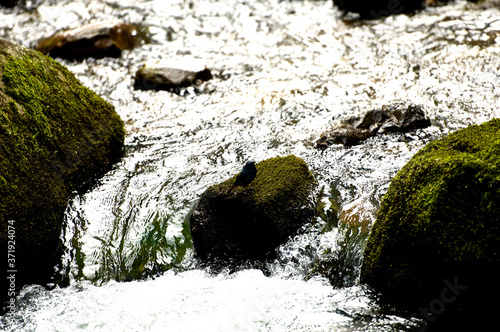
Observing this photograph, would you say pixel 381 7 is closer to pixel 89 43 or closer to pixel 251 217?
pixel 89 43

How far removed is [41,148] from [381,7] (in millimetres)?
8438

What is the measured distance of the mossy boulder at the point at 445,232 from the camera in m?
2.75

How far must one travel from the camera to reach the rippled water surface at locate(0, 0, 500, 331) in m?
3.79

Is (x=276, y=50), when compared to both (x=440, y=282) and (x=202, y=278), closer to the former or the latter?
(x=202, y=278)

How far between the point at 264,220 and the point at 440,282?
179cm

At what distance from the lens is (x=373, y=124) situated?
614 cm

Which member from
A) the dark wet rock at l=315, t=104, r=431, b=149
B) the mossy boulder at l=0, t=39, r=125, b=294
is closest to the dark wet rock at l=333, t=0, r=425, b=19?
the dark wet rock at l=315, t=104, r=431, b=149

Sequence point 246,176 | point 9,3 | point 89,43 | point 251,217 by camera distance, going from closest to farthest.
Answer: point 251,217, point 246,176, point 89,43, point 9,3

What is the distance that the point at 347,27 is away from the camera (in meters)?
9.68

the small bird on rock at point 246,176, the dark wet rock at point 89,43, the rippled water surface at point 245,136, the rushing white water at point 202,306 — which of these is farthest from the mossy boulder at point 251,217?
the dark wet rock at point 89,43

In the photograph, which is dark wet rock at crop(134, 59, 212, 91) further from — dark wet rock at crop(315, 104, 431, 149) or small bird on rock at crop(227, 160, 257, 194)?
small bird on rock at crop(227, 160, 257, 194)

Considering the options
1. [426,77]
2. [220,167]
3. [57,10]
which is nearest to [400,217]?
[220,167]

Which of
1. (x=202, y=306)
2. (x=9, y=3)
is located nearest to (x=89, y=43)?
(x=9, y=3)

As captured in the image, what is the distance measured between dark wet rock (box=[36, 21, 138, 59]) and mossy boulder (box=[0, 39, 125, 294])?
358 cm
